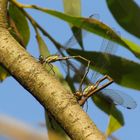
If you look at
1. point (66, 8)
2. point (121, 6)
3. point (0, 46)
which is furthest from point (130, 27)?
point (0, 46)

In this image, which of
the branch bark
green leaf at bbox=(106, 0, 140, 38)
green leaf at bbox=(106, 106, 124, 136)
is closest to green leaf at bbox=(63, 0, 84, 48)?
green leaf at bbox=(106, 0, 140, 38)

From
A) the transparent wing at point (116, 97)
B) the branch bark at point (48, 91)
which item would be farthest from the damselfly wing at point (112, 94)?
the branch bark at point (48, 91)

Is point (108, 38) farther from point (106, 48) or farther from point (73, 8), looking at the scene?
point (73, 8)

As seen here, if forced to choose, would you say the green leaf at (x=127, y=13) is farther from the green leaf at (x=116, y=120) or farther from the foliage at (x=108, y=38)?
the green leaf at (x=116, y=120)

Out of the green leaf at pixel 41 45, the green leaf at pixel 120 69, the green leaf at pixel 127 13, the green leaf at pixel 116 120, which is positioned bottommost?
the green leaf at pixel 116 120

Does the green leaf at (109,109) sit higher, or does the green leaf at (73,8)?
the green leaf at (73,8)

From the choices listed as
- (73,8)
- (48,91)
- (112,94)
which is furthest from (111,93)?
(48,91)

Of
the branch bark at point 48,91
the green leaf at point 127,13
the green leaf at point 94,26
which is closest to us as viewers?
the branch bark at point 48,91

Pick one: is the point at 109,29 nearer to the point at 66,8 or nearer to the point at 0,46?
the point at 66,8
